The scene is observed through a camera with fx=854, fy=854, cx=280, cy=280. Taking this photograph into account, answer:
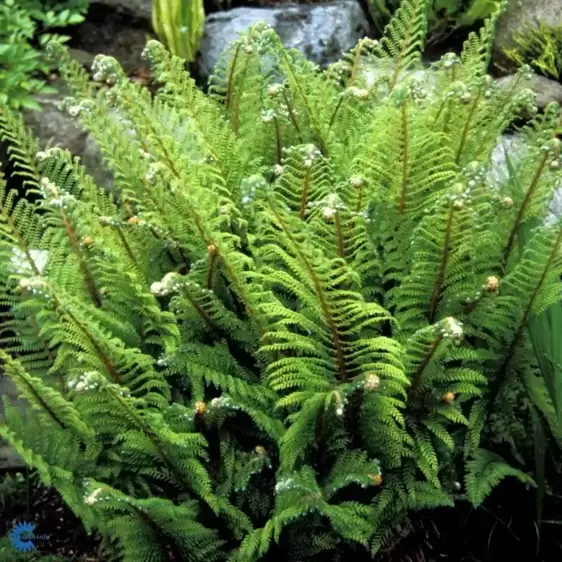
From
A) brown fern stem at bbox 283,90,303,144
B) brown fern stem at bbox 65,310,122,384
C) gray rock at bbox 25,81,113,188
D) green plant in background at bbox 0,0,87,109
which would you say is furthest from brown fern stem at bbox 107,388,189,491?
gray rock at bbox 25,81,113,188

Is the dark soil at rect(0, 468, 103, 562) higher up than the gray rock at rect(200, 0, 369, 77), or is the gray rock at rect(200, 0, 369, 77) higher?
the gray rock at rect(200, 0, 369, 77)

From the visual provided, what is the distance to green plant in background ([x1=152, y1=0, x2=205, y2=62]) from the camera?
5.04 meters

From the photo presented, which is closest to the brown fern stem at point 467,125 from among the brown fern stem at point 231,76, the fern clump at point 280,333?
the fern clump at point 280,333

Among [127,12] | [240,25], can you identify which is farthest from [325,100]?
[127,12]

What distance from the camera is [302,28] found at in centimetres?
538

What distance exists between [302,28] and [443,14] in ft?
3.38

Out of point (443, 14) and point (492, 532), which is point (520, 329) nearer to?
point (492, 532)

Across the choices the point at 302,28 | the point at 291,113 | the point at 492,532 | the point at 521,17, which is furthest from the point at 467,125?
the point at 521,17

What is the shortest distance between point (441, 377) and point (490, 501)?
54 cm

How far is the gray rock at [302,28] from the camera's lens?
5.29 metres

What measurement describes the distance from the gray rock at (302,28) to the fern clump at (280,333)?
269 centimetres

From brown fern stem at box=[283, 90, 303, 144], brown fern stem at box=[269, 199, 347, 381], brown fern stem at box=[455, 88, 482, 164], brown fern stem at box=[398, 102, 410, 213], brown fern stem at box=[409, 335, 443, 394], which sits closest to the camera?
brown fern stem at box=[269, 199, 347, 381]

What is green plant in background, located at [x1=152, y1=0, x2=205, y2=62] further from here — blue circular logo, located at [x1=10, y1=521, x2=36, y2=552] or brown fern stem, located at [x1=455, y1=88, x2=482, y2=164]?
blue circular logo, located at [x1=10, y1=521, x2=36, y2=552]

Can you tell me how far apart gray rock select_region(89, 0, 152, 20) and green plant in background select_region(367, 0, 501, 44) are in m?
1.51
